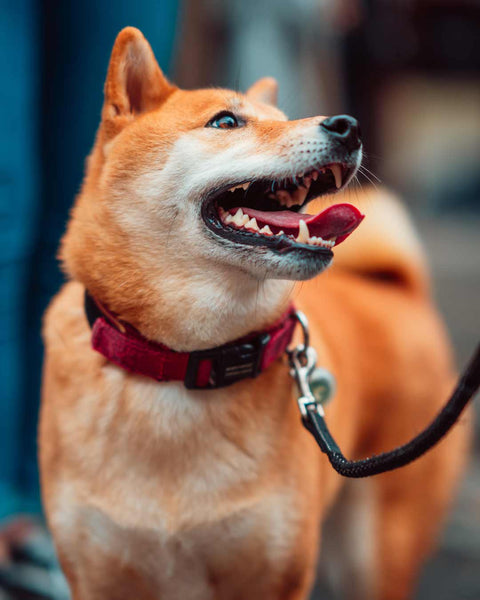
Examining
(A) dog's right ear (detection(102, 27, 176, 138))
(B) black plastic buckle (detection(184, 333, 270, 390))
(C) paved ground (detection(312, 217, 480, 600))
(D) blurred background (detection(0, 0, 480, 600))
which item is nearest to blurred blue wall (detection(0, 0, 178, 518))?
(D) blurred background (detection(0, 0, 480, 600))

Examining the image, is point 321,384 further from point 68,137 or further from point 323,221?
point 68,137

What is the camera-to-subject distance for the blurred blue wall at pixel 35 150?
1712mm

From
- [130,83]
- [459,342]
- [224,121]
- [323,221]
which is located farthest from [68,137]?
[459,342]

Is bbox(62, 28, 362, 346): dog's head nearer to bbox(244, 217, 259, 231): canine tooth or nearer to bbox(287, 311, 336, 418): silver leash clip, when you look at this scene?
bbox(244, 217, 259, 231): canine tooth

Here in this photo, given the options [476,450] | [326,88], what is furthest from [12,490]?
[326,88]

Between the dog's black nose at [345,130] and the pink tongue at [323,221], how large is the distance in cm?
14

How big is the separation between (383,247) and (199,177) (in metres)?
1.11

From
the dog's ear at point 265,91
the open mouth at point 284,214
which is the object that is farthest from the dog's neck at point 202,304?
the dog's ear at point 265,91

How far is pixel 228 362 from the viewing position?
1.42 m

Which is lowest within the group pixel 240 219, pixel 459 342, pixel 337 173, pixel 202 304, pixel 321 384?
pixel 459 342

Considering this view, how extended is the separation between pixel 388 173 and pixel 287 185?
8.28m

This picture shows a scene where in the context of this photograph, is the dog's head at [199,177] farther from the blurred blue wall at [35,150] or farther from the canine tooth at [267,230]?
the blurred blue wall at [35,150]

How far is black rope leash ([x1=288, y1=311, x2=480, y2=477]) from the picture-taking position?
116cm

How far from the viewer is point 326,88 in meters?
5.68
